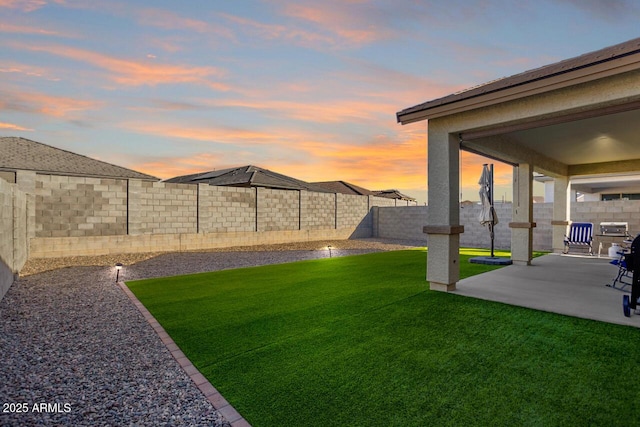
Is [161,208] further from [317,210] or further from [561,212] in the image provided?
[561,212]

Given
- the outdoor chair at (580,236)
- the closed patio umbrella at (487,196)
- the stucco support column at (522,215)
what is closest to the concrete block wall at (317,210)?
the closed patio umbrella at (487,196)

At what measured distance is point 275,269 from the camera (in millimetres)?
8828

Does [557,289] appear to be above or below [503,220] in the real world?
below

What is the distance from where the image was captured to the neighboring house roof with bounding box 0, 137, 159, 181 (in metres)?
14.9

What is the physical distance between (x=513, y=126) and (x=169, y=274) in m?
8.35

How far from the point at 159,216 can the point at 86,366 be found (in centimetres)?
1009

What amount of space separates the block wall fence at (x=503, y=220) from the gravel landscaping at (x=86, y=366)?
7.15m

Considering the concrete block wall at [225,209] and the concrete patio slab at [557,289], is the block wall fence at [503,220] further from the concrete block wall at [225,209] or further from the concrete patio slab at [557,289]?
the concrete block wall at [225,209]

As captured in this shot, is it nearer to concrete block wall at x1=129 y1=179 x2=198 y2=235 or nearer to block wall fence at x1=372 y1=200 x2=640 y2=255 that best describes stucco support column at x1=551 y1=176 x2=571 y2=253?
block wall fence at x1=372 y1=200 x2=640 y2=255

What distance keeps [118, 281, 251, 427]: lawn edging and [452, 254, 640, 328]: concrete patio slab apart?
442 cm

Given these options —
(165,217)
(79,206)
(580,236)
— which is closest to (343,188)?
(165,217)

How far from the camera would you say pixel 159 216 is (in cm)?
1240

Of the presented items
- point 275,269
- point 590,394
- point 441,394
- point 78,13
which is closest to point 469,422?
point 441,394

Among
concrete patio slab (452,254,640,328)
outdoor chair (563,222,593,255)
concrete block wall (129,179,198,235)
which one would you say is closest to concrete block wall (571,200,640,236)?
outdoor chair (563,222,593,255)
